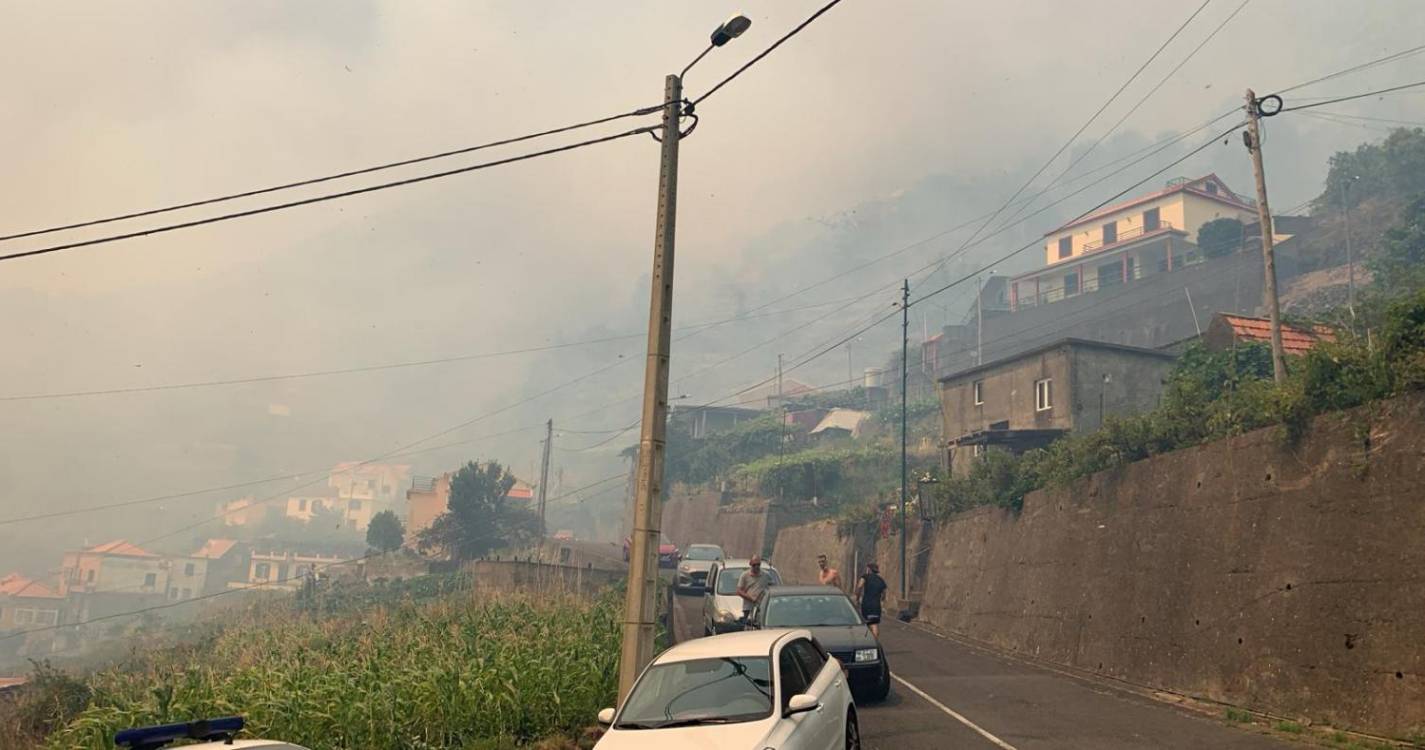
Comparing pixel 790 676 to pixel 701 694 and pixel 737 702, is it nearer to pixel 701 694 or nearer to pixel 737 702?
pixel 737 702

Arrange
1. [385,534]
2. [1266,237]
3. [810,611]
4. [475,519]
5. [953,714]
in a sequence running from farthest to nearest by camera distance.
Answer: [385,534], [475,519], [1266,237], [810,611], [953,714]

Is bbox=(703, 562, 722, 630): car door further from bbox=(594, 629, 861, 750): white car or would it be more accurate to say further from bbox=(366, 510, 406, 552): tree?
bbox=(366, 510, 406, 552): tree

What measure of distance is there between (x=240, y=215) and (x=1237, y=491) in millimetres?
17370

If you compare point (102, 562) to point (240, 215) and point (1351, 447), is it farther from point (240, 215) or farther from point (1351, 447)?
point (1351, 447)

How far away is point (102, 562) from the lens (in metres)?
163

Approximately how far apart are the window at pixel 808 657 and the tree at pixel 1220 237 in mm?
76386

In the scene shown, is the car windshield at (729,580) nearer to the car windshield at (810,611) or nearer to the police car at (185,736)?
the car windshield at (810,611)

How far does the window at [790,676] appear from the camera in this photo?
316 inches

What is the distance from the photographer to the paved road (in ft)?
37.6

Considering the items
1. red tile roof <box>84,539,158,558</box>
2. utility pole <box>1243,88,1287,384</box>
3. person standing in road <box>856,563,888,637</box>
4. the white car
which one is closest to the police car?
the white car

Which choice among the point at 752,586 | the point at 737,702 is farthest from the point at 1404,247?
the point at 737,702

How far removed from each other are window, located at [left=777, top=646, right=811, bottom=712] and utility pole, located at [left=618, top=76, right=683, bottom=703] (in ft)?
8.59

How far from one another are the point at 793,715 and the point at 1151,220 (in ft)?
284

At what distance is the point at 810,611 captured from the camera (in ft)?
51.1
